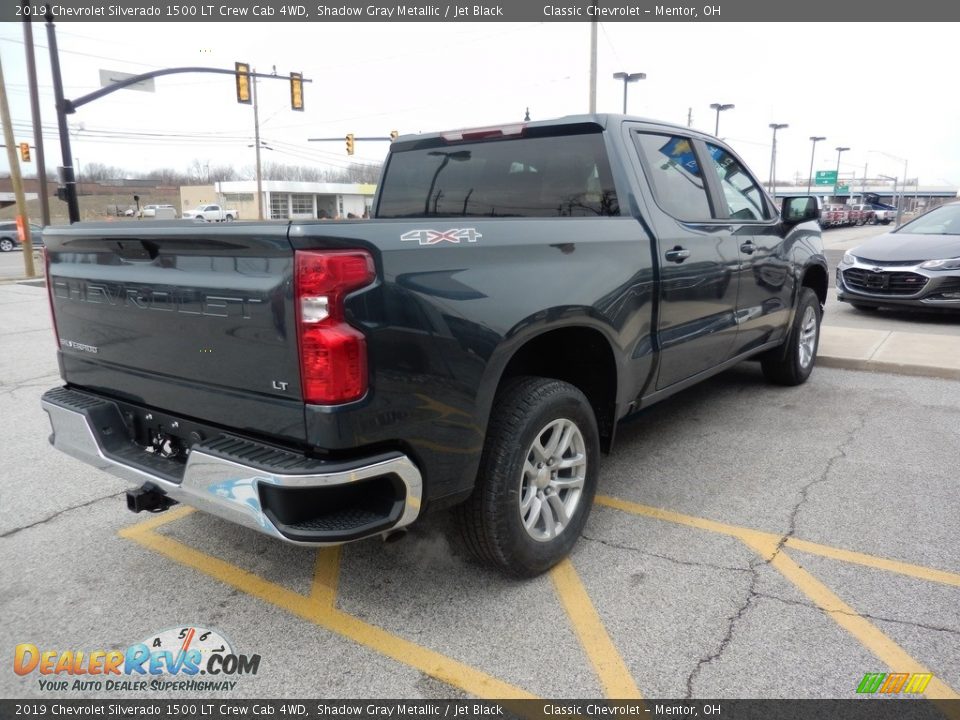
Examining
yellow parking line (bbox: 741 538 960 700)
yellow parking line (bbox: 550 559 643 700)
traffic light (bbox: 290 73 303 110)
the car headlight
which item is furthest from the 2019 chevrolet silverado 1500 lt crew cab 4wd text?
traffic light (bbox: 290 73 303 110)

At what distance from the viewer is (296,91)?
2166 cm

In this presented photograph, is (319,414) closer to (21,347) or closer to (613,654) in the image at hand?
(613,654)

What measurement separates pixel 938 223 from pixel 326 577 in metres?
10.5

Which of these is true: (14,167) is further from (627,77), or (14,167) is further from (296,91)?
(627,77)

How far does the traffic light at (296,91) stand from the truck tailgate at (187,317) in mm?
20373

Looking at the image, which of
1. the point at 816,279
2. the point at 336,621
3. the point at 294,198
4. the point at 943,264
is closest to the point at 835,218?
the point at 943,264

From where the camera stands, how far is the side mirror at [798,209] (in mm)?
4988

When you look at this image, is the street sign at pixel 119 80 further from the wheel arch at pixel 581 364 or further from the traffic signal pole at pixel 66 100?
the wheel arch at pixel 581 364

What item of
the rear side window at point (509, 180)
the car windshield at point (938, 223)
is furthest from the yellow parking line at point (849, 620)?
the car windshield at point (938, 223)

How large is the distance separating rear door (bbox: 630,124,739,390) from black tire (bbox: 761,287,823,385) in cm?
149

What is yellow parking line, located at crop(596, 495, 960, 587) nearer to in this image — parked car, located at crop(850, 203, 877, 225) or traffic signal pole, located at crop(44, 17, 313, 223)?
traffic signal pole, located at crop(44, 17, 313, 223)

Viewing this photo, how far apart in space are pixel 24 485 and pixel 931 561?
4822 mm

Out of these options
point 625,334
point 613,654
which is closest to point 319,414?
point 613,654

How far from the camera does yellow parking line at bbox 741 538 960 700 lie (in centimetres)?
236
